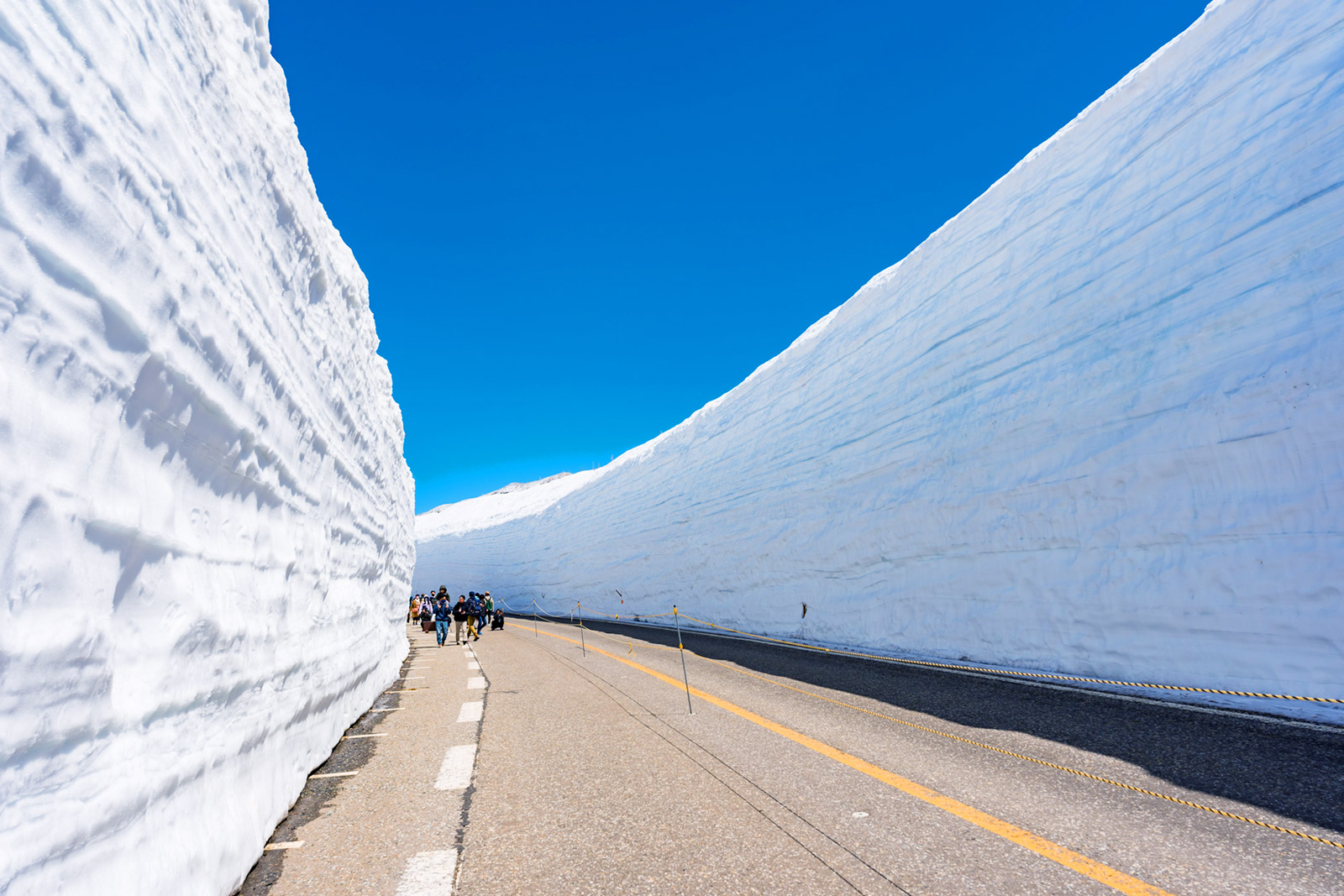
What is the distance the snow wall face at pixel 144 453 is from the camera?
1.98 metres

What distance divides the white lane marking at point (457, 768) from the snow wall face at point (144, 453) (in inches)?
38.3

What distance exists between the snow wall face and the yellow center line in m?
3.77

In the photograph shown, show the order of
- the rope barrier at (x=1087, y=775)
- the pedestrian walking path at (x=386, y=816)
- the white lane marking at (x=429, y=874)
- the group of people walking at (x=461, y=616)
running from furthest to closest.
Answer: the group of people walking at (x=461, y=616)
the rope barrier at (x=1087, y=775)
the pedestrian walking path at (x=386, y=816)
the white lane marking at (x=429, y=874)

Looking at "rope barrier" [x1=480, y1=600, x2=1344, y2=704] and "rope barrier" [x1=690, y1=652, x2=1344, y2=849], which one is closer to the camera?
"rope barrier" [x1=690, y1=652, x2=1344, y2=849]

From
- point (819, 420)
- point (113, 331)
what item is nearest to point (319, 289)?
point (113, 331)

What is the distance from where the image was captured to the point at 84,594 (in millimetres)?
2203

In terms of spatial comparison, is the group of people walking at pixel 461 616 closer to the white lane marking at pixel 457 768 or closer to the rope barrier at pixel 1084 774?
the white lane marking at pixel 457 768

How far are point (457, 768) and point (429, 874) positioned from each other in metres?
2.11

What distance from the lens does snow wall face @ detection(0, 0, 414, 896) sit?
6.49ft

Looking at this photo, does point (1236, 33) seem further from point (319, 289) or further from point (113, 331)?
point (113, 331)

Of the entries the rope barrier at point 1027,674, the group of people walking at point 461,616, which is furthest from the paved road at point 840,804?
the group of people walking at point 461,616

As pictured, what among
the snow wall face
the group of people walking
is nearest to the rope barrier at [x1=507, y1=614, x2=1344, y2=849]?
the snow wall face

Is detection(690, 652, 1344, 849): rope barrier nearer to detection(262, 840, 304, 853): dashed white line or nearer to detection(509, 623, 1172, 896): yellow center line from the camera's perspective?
detection(509, 623, 1172, 896): yellow center line

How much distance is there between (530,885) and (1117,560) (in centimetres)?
858
